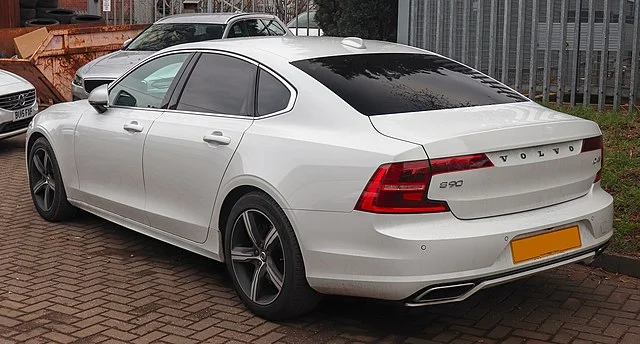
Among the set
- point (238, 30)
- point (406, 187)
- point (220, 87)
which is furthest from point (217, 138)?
point (238, 30)

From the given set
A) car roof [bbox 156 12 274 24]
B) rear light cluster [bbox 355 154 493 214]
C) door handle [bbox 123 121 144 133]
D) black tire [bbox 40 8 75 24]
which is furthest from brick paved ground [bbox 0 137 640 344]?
black tire [bbox 40 8 75 24]

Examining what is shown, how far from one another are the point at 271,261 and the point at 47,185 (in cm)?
301

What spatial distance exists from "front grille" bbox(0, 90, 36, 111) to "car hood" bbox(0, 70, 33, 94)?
56mm

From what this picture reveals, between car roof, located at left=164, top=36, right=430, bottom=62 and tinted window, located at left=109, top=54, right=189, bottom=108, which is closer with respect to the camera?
car roof, located at left=164, top=36, right=430, bottom=62

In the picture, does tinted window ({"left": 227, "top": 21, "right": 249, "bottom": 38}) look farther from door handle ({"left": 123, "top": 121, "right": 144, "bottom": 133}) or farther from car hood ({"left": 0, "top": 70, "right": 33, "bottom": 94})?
door handle ({"left": 123, "top": 121, "right": 144, "bottom": 133})

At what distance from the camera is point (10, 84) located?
10273 mm

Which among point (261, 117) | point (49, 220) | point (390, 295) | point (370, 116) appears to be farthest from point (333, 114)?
point (49, 220)

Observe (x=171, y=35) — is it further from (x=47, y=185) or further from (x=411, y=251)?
(x=411, y=251)

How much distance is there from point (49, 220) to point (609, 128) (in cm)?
523

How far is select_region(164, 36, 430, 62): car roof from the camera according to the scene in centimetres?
511

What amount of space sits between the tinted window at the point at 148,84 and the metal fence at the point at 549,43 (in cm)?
582

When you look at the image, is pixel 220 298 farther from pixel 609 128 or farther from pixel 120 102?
pixel 609 128

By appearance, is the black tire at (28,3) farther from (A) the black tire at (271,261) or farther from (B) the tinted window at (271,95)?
(A) the black tire at (271,261)

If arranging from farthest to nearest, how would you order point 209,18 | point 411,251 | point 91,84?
1. point 209,18
2. point 91,84
3. point 411,251
